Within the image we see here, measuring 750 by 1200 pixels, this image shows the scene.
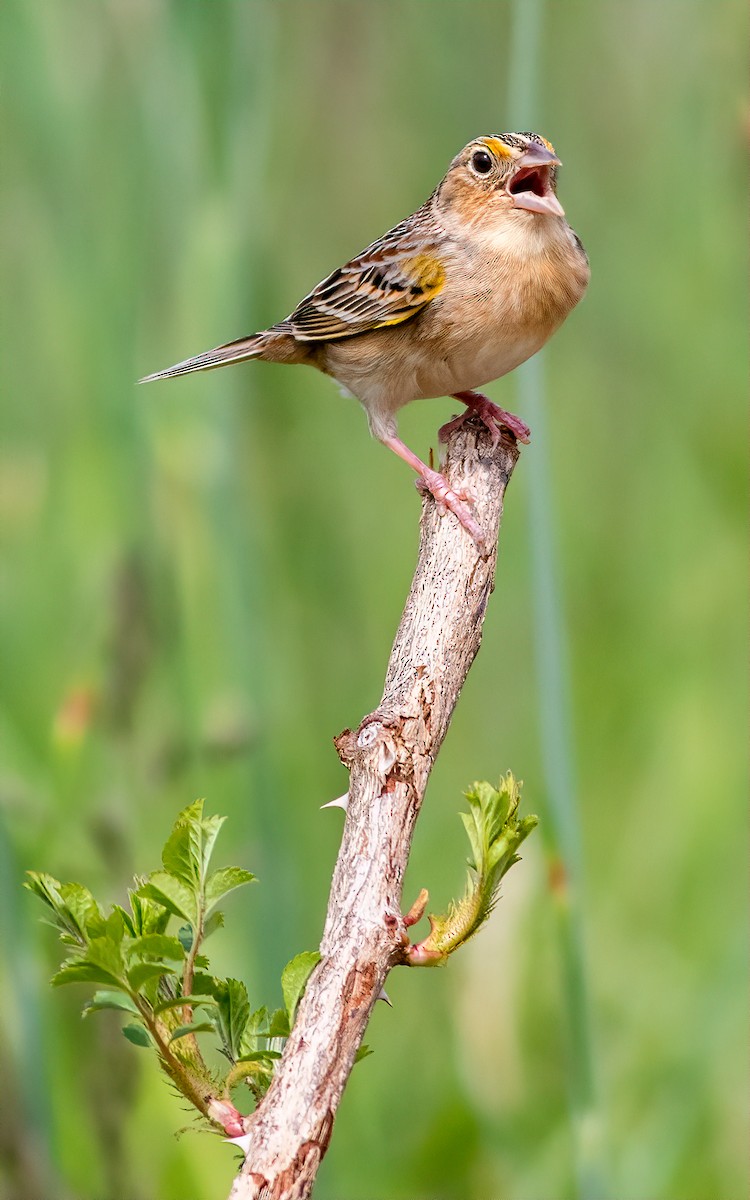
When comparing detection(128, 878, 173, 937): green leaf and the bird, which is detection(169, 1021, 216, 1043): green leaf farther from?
the bird

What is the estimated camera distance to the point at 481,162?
2.68 metres

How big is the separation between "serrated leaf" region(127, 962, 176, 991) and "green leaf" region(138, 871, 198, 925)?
7 centimetres

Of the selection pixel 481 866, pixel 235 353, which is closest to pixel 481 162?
pixel 235 353

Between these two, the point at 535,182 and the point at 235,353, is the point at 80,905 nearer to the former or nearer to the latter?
the point at 235,353

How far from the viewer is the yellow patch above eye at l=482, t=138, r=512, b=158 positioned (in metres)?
2.60

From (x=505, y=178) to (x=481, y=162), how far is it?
0.08m

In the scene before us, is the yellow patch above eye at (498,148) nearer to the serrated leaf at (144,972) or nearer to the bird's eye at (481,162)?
the bird's eye at (481,162)

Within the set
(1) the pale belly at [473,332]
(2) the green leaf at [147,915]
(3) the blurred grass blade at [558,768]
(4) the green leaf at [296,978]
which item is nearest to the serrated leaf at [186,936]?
(2) the green leaf at [147,915]

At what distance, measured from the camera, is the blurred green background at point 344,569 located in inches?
116

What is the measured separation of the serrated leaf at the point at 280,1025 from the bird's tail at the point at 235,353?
5.94 feet

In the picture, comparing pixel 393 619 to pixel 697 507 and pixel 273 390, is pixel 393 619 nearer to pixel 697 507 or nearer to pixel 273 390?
pixel 273 390

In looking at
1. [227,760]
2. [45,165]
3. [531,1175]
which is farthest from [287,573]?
[531,1175]

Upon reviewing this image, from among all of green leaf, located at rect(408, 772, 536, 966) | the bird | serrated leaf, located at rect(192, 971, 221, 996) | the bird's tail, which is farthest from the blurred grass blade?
serrated leaf, located at rect(192, 971, 221, 996)

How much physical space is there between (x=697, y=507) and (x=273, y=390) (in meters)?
1.41
